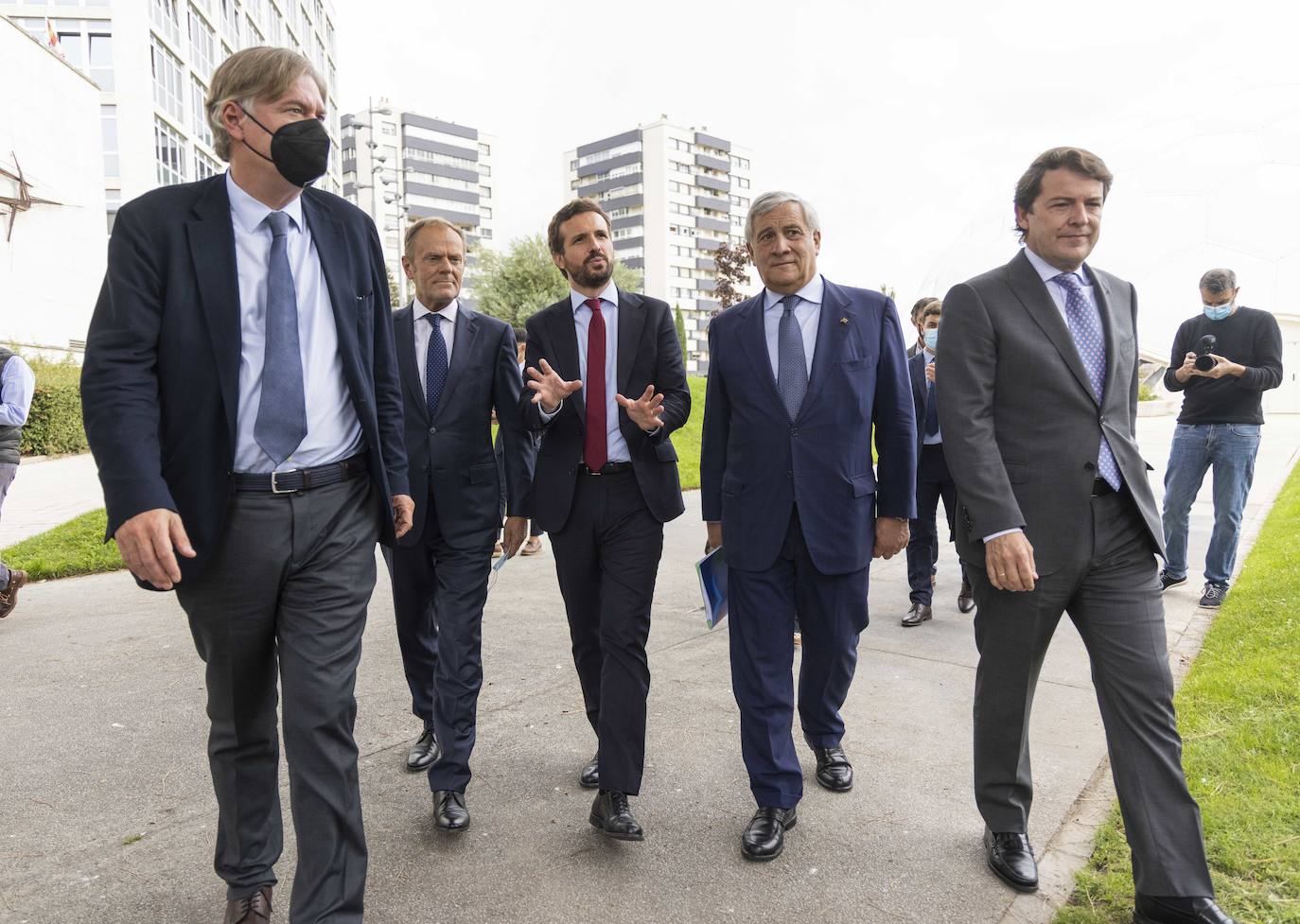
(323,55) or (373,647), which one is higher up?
(323,55)

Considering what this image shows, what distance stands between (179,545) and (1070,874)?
2755 millimetres

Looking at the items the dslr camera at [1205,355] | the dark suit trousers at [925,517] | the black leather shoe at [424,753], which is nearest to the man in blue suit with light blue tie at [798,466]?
the black leather shoe at [424,753]

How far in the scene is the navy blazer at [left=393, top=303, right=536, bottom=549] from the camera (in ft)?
11.8

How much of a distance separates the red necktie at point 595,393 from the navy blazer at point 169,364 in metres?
1.41

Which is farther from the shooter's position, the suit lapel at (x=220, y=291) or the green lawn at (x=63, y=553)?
the green lawn at (x=63, y=553)

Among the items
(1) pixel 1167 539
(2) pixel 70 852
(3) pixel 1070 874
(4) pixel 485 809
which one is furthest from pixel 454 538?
(1) pixel 1167 539

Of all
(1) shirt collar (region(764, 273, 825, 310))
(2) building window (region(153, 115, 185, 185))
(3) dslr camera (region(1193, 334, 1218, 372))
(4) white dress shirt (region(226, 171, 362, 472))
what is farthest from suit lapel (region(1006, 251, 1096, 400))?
(2) building window (region(153, 115, 185, 185))

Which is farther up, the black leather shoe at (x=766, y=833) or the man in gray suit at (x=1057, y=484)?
the man in gray suit at (x=1057, y=484)

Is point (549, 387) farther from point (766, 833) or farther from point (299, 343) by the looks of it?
point (766, 833)

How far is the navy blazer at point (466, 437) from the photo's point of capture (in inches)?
142

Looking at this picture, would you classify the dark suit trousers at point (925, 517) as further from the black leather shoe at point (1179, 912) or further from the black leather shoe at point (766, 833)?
the black leather shoe at point (1179, 912)

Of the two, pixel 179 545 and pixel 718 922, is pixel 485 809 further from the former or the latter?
pixel 179 545

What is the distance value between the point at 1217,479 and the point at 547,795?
5.45 m

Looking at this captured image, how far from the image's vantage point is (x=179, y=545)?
215cm
